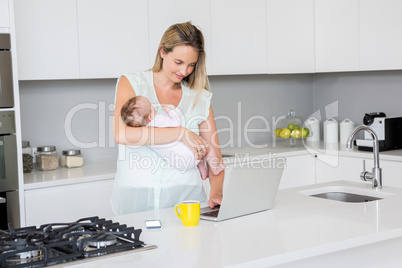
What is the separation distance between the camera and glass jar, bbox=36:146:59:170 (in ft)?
12.4

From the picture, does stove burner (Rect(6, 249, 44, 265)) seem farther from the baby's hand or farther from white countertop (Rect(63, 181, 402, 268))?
the baby's hand

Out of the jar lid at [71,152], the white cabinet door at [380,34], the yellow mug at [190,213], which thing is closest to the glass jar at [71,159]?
the jar lid at [71,152]

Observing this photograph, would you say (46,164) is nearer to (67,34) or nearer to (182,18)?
(67,34)

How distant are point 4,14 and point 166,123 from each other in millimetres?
1314

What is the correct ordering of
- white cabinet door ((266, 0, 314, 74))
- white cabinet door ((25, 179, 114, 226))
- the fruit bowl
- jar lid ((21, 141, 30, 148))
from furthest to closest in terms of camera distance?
1. the fruit bowl
2. white cabinet door ((266, 0, 314, 74))
3. jar lid ((21, 141, 30, 148))
4. white cabinet door ((25, 179, 114, 226))

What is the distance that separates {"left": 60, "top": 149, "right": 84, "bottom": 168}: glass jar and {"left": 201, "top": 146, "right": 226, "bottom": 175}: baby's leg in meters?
1.50

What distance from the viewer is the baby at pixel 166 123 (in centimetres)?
255

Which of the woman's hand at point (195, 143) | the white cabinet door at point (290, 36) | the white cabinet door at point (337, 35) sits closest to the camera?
the woman's hand at point (195, 143)

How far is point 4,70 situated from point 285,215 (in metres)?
1.87

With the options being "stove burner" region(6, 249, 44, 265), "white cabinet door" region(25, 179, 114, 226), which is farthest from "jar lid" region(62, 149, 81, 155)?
"stove burner" region(6, 249, 44, 265)

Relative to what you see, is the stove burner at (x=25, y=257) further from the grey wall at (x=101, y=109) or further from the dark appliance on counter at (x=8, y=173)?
the grey wall at (x=101, y=109)

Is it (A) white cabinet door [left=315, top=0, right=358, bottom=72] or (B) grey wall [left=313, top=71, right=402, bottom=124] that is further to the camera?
(B) grey wall [left=313, top=71, right=402, bottom=124]

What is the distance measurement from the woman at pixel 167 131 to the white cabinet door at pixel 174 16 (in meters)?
1.22

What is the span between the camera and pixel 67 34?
363 cm
